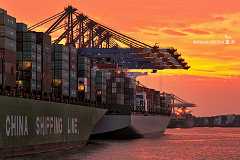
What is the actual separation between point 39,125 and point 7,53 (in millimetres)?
10403

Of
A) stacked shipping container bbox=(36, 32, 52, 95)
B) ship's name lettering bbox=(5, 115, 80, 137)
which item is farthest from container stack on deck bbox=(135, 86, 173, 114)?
stacked shipping container bbox=(36, 32, 52, 95)

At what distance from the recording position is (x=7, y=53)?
5522 centimetres

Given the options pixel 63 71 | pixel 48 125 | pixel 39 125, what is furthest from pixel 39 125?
pixel 63 71

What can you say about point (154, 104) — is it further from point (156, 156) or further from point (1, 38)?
point (1, 38)

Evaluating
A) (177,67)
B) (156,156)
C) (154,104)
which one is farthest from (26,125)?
(154,104)

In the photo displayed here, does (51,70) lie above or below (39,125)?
above

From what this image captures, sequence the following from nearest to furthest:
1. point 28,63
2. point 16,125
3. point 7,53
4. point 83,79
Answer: point 16,125 → point 7,53 → point 28,63 → point 83,79

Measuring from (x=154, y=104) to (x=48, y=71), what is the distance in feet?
310

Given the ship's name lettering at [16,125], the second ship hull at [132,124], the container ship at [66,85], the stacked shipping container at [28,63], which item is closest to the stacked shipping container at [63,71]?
the container ship at [66,85]

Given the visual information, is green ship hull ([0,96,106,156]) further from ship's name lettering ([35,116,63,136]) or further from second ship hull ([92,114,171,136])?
second ship hull ([92,114,171,136])

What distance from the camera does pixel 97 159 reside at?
2411 inches

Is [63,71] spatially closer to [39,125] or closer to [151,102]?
[39,125]

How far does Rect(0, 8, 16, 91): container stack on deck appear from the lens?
5391 cm

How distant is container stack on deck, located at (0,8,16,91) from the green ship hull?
167 centimetres
